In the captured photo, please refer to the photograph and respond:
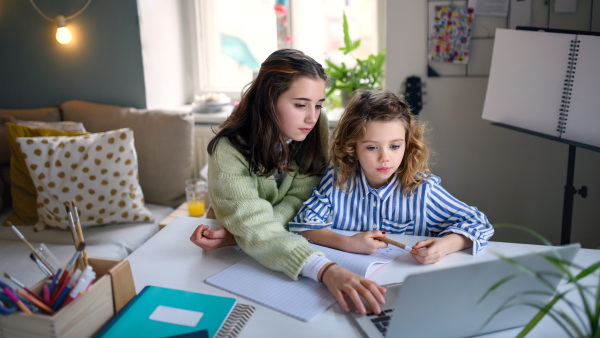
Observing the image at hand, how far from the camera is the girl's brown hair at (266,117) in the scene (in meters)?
1.12

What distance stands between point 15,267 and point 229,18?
74.0 inches

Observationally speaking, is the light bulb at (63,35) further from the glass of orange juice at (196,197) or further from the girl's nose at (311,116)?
the girl's nose at (311,116)

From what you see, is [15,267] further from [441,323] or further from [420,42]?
[420,42]

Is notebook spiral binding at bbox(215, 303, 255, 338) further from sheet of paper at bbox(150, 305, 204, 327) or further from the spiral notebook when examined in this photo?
the spiral notebook

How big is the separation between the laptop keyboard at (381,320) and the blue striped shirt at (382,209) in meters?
0.40

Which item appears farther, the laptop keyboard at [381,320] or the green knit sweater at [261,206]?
the green knit sweater at [261,206]

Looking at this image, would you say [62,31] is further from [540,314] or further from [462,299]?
[540,314]

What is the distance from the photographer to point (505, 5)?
1.96 m

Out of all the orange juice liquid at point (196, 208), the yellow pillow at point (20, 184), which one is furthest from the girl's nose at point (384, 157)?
the yellow pillow at point (20, 184)

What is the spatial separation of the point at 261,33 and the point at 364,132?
71.4 inches

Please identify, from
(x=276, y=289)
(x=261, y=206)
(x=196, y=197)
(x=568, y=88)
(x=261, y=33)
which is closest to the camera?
(x=276, y=289)

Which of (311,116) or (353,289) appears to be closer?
(353,289)

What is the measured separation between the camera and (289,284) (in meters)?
0.85

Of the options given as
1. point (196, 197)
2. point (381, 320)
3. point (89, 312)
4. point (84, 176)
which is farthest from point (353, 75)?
point (89, 312)
